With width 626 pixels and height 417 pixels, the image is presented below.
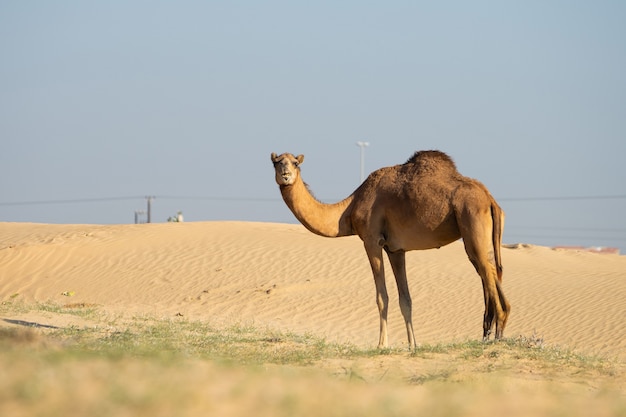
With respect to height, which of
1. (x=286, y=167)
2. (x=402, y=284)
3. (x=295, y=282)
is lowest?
(x=295, y=282)

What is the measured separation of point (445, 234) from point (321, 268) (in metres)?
12.7

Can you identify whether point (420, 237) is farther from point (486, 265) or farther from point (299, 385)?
point (299, 385)

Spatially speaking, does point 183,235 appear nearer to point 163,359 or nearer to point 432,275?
point 432,275

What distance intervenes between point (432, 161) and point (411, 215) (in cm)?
89

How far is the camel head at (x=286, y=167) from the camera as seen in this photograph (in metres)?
12.5

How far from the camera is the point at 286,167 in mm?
12539

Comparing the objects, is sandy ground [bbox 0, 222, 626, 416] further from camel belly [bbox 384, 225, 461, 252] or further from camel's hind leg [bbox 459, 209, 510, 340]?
camel belly [bbox 384, 225, 461, 252]

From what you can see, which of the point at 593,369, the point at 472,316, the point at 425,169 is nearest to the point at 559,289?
→ the point at 472,316

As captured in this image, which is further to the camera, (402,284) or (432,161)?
(402,284)

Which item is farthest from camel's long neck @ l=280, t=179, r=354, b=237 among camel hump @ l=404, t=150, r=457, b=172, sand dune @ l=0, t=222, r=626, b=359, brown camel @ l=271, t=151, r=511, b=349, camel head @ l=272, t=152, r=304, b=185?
sand dune @ l=0, t=222, r=626, b=359

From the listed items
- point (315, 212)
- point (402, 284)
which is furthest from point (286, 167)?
point (402, 284)

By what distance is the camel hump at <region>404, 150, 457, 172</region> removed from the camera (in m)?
12.4

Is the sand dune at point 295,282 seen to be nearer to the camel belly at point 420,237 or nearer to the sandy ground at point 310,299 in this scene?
the sandy ground at point 310,299

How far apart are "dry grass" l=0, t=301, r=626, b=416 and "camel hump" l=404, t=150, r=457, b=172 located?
117 inches
